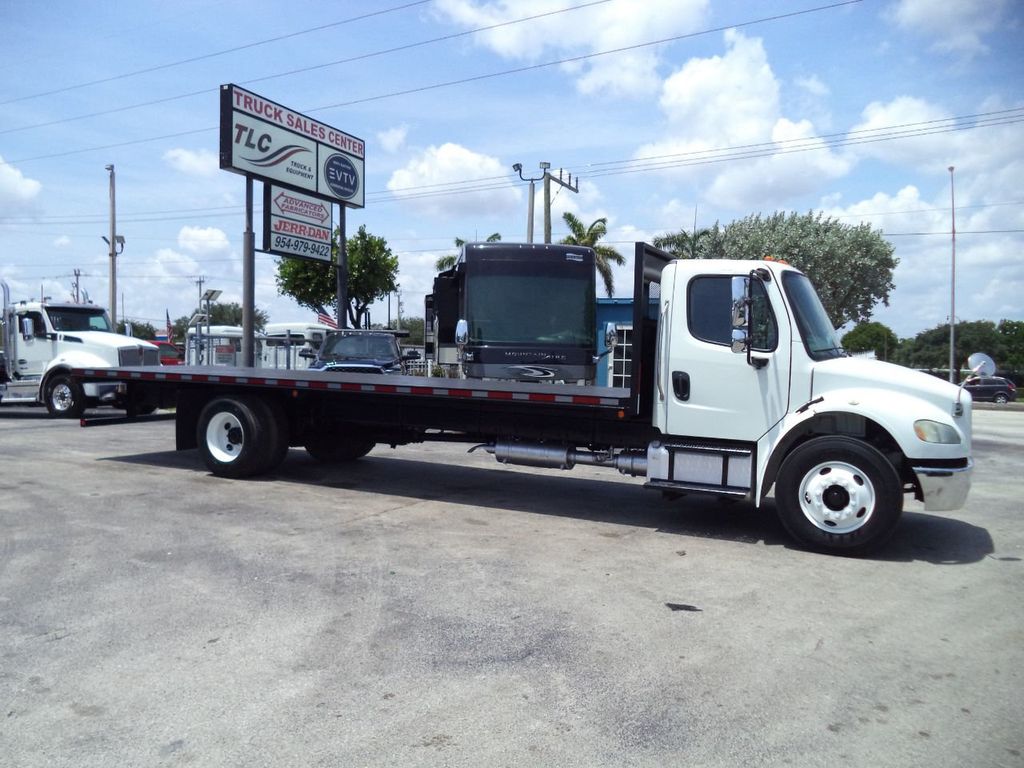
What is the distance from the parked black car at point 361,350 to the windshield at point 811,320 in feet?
36.3

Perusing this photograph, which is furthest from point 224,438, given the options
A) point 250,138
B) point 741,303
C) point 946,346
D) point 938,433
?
point 946,346

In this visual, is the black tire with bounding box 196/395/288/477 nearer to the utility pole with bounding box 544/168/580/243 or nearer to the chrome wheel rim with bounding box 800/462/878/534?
the chrome wheel rim with bounding box 800/462/878/534

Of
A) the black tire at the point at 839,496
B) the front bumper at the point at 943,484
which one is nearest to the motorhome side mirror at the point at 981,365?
the front bumper at the point at 943,484

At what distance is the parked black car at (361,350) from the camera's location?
17.0 meters

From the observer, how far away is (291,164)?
19.3 meters

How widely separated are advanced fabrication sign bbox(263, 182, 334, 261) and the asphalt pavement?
11960 millimetres

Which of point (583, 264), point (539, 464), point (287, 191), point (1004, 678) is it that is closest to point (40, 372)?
point (287, 191)

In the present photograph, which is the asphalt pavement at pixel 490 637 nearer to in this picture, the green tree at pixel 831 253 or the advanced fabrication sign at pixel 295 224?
the advanced fabrication sign at pixel 295 224

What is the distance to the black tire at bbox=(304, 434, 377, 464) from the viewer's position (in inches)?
410

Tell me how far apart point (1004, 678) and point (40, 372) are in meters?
18.9

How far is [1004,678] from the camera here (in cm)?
402

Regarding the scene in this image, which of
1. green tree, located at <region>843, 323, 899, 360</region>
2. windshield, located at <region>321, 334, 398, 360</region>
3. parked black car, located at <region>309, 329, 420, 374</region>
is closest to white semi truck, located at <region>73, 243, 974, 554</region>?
parked black car, located at <region>309, 329, 420, 374</region>

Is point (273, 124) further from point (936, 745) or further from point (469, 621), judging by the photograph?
point (936, 745)

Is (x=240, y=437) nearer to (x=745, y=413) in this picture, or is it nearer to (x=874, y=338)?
(x=745, y=413)
